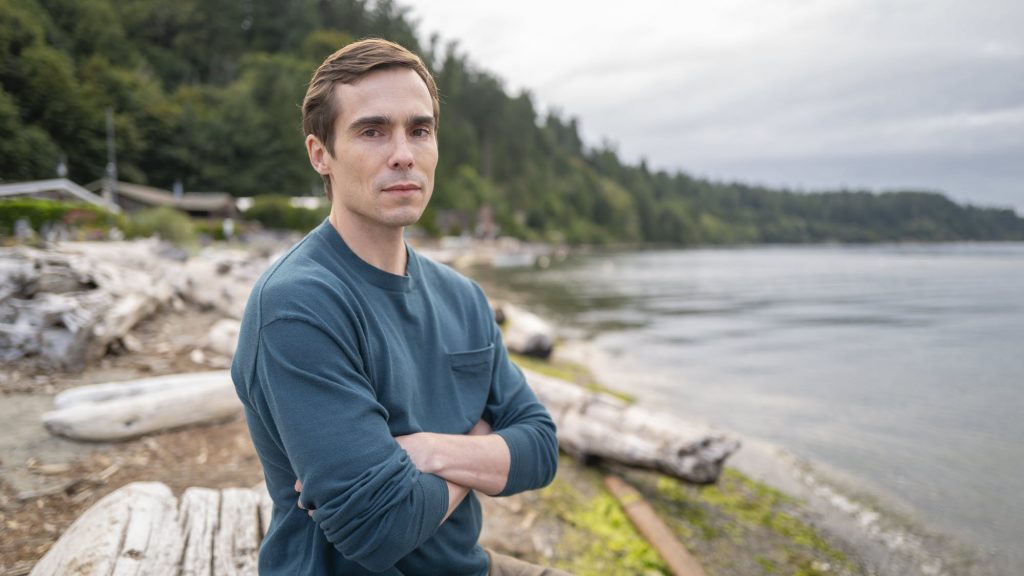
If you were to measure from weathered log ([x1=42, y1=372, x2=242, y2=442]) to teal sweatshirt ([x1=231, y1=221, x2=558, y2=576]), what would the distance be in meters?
4.01

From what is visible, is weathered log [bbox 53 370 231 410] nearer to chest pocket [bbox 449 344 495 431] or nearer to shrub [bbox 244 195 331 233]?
chest pocket [bbox 449 344 495 431]

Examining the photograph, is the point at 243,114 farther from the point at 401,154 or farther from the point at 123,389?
the point at 401,154

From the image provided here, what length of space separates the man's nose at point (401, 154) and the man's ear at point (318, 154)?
0.95 ft

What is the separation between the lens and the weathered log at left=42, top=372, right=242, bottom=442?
16.0 ft

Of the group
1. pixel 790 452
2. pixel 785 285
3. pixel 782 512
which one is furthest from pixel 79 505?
pixel 785 285

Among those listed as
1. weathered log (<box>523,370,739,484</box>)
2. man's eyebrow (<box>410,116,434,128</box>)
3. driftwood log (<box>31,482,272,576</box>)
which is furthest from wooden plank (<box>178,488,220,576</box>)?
weathered log (<box>523,370,739,484</box>)

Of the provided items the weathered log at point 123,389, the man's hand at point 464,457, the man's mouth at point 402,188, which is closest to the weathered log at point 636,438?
the man's hand at point 464,457

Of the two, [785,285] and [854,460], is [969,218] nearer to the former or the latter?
[785,285]

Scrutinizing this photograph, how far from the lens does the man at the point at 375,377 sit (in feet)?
5.65

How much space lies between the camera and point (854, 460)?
7.45m

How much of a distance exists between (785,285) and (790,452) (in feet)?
118

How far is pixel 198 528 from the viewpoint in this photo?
9.74 ft

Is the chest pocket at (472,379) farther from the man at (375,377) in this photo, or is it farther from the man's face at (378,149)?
the man's face at (378,149)

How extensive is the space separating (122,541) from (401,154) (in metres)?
2.37
